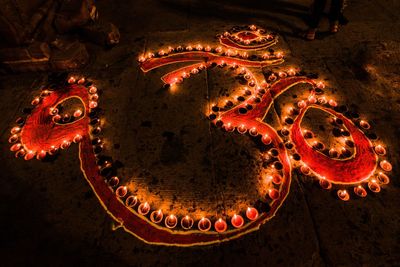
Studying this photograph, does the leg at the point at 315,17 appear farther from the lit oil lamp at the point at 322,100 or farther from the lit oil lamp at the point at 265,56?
the lit oil lamp at the point at 322,100

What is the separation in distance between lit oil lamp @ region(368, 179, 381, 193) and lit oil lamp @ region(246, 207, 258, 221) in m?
1.46

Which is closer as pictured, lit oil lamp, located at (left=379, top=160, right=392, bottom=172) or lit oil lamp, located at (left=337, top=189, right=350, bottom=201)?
lit oil lamp, located at (left=337, top=189, right=350, bottom=201)

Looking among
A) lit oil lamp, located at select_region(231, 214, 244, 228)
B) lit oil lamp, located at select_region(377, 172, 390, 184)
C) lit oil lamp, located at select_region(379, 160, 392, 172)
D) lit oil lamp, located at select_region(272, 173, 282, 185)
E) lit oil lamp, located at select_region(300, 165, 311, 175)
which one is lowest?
lit oil lamp, located at select_region(231, 214, 244, 228)

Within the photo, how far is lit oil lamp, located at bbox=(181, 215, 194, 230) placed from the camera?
102 inches

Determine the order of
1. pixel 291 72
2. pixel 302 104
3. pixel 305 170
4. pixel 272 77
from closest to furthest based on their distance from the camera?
pixel 305 170
pixel 302 104
pixel 272 77
pixel 291 72

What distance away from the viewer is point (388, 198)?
2.76m

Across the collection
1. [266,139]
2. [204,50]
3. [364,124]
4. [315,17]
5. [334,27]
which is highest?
[315,17]

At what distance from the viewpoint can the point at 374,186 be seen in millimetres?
2842

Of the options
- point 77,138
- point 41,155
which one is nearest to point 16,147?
point 41,155

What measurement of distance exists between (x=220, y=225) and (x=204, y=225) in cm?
18

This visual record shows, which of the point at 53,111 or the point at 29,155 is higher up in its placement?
the point at 53,111

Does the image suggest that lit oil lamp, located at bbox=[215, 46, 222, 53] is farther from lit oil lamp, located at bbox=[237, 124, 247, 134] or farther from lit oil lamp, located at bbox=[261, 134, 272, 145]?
lit oil lamp, located at bbox=[261, 134, 272, 145]

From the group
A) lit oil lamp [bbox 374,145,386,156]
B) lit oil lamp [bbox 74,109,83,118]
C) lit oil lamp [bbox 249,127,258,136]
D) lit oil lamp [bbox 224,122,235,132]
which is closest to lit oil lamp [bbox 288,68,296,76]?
lit oil lamp [bbox 249,127,258,136]

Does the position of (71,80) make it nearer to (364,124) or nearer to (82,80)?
(82,80)
